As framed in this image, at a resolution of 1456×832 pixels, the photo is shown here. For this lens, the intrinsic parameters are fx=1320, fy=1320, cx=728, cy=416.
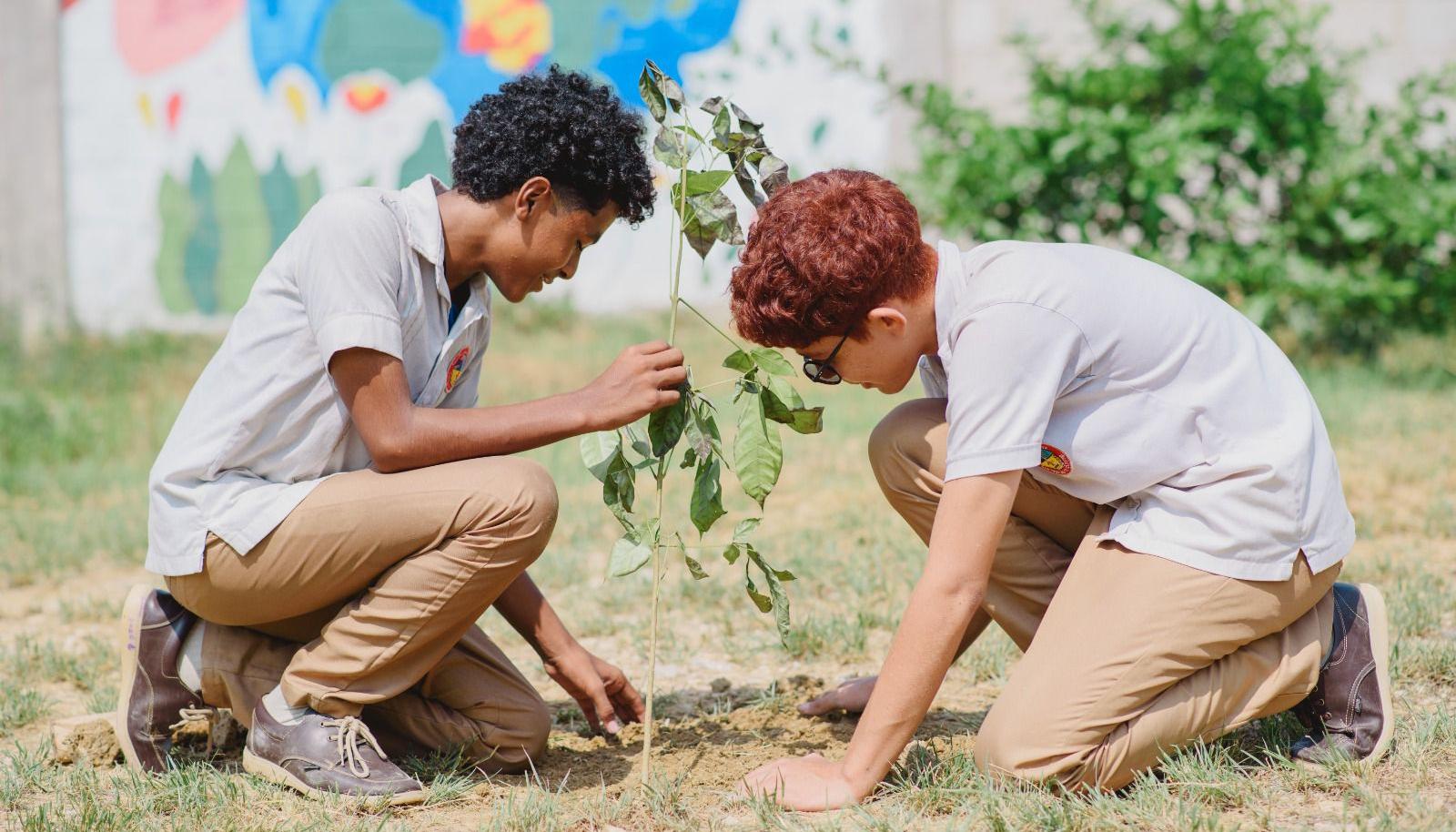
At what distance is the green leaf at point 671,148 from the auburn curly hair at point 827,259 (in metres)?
0.19

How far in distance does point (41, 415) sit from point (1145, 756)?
5925mm

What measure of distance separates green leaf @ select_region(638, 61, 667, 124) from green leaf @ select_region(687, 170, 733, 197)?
0.12 metres

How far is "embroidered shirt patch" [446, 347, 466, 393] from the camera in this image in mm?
2660

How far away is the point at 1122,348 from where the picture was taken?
7.39 ft

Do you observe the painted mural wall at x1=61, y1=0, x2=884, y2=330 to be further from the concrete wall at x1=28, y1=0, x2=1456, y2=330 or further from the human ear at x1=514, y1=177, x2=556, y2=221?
the human ear at x1=514, y1=177, x2=556, y2=221

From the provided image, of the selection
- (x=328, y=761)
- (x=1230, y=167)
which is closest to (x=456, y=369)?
(x=328, y=761)

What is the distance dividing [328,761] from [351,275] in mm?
904

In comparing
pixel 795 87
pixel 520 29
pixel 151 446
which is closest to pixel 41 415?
pixel 151 446

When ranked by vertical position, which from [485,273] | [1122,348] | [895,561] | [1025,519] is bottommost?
[895,561]

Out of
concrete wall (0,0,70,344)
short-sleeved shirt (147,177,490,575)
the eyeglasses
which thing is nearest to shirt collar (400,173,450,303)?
short-sleeved shirt (147,177,490,575)

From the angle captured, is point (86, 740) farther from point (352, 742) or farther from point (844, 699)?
point (844, 699)

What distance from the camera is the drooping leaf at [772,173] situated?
8.06 ft

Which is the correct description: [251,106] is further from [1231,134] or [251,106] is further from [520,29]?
[1231,134]

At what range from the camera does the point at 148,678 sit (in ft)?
8.82
